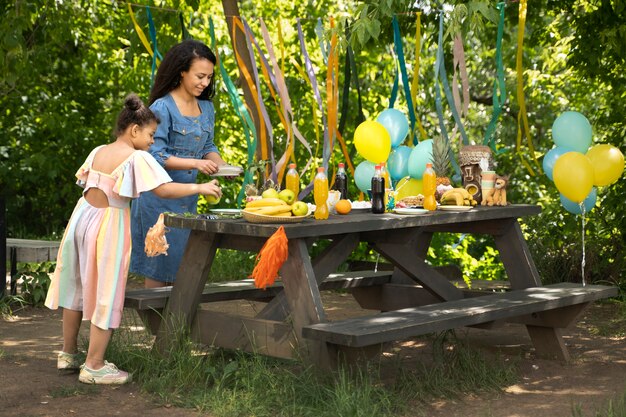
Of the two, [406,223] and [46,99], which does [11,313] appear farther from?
[46,99]

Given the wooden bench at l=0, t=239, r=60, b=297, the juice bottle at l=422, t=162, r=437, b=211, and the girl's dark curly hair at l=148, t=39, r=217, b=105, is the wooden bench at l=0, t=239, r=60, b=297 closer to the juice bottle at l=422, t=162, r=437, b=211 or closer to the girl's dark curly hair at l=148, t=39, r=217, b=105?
the girl's dark curly hair at l=148, t=39, r=217, b=105

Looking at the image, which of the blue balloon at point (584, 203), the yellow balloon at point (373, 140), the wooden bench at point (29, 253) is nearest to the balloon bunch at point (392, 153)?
the yellow balloon at point (373, 140)

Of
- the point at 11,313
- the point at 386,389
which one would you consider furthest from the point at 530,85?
the point at 386,389

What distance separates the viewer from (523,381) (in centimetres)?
518

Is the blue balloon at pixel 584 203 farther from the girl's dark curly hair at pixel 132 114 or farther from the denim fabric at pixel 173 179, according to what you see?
the girl's dark curly hair at pixel 132 114

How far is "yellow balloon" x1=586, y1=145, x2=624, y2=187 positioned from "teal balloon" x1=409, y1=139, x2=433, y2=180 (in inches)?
36.5

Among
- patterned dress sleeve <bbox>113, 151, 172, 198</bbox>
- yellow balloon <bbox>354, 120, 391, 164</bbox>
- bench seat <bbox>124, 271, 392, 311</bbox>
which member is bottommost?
bench seat <bbox>124, 271, 392, 311</bbox>

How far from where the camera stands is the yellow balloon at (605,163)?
5.88 meters

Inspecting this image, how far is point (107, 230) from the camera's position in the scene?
4.79m

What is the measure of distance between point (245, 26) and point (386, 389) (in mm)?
2773

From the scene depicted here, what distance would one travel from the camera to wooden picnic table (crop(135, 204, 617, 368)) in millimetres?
4555

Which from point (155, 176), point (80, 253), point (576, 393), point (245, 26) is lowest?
point (576, 393)

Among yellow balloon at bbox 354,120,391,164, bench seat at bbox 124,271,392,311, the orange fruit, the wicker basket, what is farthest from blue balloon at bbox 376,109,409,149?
the wicker basket

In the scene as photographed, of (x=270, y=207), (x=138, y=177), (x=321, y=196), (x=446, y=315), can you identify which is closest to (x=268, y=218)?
(x=270, y=207)
